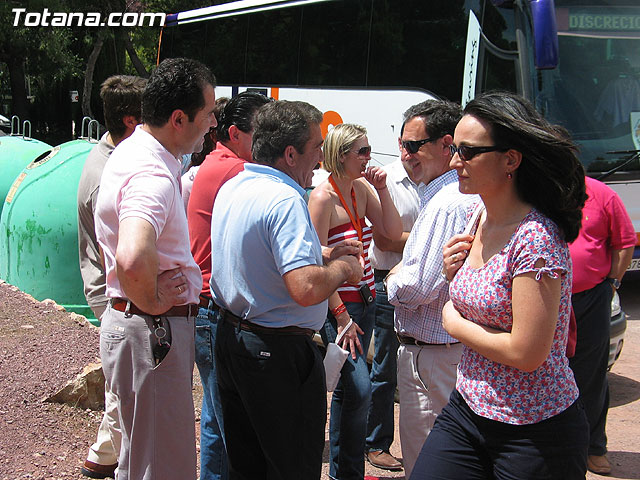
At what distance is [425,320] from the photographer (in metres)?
3.34

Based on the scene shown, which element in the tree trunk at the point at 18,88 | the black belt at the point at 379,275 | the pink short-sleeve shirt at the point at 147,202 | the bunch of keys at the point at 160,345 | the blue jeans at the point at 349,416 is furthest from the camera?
the tree trunk at the point at 18,88

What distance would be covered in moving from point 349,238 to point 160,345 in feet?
4.63

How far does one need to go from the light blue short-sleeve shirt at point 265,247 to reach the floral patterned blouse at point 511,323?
68 centimetres

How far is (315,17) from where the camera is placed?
36.2 feet

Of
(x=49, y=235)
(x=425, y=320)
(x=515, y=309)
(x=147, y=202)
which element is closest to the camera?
(x=515, y=309)

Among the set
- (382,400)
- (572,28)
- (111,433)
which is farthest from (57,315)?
(572,28)

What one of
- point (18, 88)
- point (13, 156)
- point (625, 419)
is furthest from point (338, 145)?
point (18, 88)

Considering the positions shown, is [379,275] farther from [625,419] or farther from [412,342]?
[625,419]

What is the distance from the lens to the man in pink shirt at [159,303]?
9.34 feet

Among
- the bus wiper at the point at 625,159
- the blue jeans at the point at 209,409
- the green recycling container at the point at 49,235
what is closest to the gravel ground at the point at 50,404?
the green recycling container at the point at 49,235

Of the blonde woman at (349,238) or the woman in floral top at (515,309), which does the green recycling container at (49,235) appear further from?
the woman in floral top at (515,309)

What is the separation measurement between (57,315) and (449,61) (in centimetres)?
522

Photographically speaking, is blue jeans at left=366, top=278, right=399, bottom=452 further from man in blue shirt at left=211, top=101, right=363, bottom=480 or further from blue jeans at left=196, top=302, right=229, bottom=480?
man in blue shirt at left=211, top=101, right=363, bottom=480

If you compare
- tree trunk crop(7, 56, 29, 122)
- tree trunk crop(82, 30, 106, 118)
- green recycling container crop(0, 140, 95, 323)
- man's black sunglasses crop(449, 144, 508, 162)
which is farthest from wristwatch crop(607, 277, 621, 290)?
tree trunk crop(7, 56, 29, 122)
